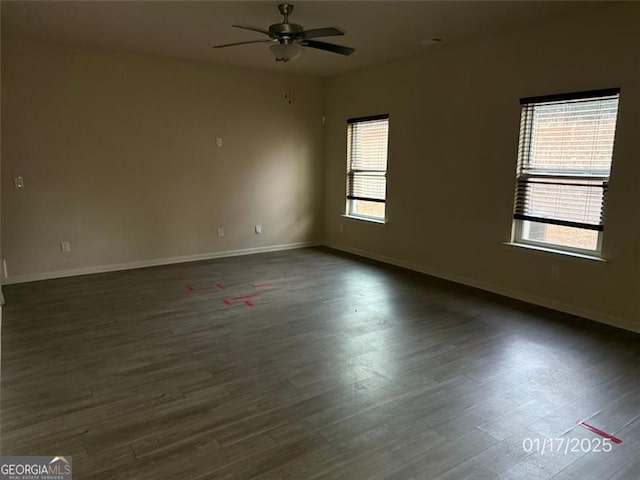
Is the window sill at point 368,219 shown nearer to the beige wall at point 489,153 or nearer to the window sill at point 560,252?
the beige wall at point 489,153

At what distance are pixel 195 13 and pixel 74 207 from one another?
113 inches

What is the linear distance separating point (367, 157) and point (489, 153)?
2.07 m

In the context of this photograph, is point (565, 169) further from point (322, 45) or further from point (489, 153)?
point (322, 45)

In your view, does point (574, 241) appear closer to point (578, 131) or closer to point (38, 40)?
point (578, 131)

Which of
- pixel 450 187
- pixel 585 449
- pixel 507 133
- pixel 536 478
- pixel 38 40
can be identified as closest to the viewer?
pixel 536 478

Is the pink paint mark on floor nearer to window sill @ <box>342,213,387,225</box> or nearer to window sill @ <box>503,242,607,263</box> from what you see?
window sill @ <box>503,242,607,263</box>

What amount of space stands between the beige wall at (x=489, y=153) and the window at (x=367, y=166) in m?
0.16

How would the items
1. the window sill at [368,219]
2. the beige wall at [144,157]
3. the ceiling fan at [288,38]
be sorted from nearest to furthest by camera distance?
the ceiling fan at [288,38] → the beige wall at [144,157] → the window sill at [368,219]

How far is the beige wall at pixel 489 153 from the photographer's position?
3.70 metres

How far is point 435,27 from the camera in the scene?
4305mm

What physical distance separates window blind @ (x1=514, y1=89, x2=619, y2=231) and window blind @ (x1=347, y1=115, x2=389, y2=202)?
6.79 feet

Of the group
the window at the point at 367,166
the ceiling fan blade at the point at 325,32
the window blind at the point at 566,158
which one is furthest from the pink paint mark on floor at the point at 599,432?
the window at the point at 367,166

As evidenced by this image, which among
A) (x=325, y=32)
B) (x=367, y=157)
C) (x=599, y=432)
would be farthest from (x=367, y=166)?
(x=599, y=432)

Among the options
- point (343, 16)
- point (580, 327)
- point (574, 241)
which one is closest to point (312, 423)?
point (580, 327)
